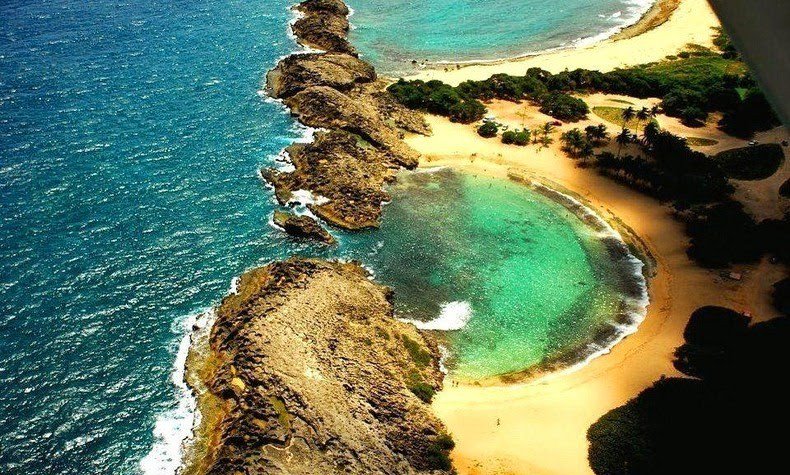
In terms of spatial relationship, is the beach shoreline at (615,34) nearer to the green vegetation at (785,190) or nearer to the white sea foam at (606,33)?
the white sea foam at (606,33)

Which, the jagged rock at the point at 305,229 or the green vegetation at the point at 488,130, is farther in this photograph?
the green vegetation at the point at 488,130

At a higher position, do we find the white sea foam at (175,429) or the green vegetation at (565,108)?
the green vegetation at (565,108)

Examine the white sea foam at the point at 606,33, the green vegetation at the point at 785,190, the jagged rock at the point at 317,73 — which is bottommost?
the green vegetation at the point at 785,190

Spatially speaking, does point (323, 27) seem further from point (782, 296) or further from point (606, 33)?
point (782, 296)

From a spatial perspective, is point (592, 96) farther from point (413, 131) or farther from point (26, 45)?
point (26, 45)

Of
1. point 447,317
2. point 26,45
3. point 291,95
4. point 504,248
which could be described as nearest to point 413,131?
point 291,95

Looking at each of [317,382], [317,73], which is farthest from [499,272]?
[317,73]

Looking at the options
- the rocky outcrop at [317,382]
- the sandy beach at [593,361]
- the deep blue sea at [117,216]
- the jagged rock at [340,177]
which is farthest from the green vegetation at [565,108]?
the rocky outcrop at [317,382]
